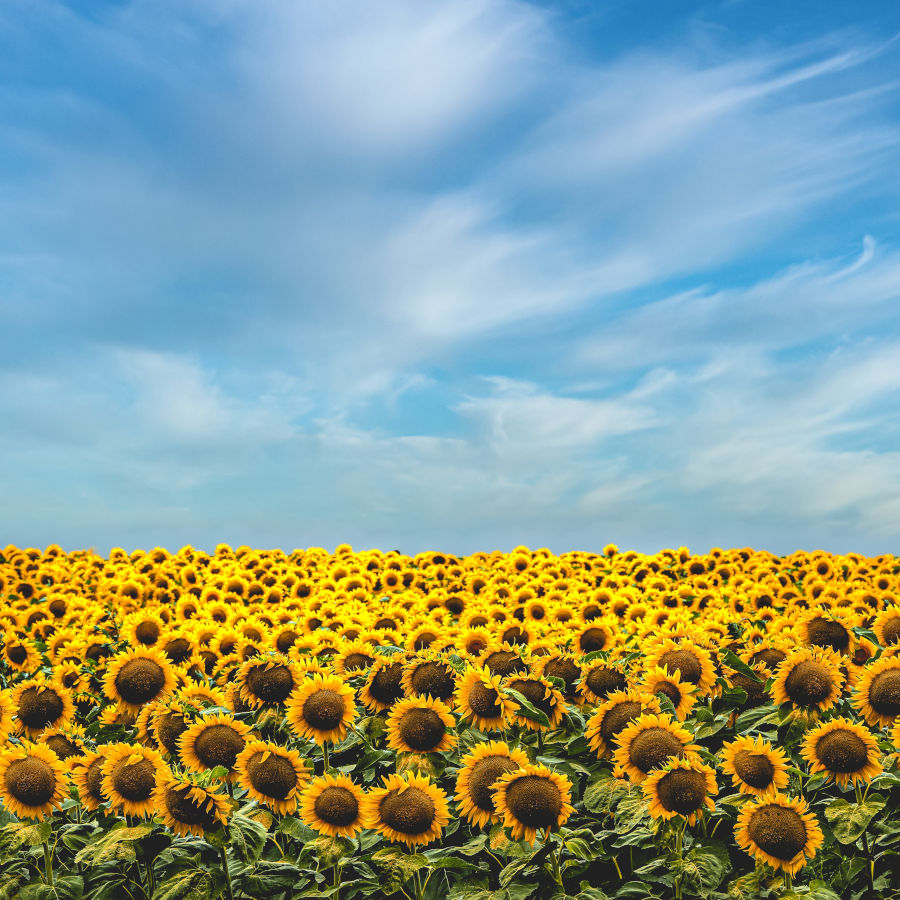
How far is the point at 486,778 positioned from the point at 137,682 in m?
3.68

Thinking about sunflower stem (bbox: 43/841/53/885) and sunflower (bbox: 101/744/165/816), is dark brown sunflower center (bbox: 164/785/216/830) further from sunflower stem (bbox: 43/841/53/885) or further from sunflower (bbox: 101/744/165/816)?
sunflower stem (bbox: 43/841/53/885)

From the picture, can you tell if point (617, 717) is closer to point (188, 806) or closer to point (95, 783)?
point (188, 806)

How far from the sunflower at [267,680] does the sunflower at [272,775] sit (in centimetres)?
89

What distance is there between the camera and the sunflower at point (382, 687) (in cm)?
690

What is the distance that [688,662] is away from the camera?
7344mm

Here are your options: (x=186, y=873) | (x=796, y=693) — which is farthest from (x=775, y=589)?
(x=186, y=873)

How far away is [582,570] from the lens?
19938 mm

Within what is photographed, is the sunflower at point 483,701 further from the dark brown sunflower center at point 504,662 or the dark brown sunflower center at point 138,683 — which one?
the dark brown sunflower center at point 138,683

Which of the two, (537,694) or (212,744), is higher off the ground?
(537,694)

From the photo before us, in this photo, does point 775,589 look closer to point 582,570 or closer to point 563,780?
point 582,570

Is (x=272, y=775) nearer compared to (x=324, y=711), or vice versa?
(x=272, y=775)

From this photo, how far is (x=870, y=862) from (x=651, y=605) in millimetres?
8154

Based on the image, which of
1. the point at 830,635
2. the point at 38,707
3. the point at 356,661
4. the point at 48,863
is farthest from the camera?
the point at 830,635

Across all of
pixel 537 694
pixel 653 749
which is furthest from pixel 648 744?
pixel 537 694
